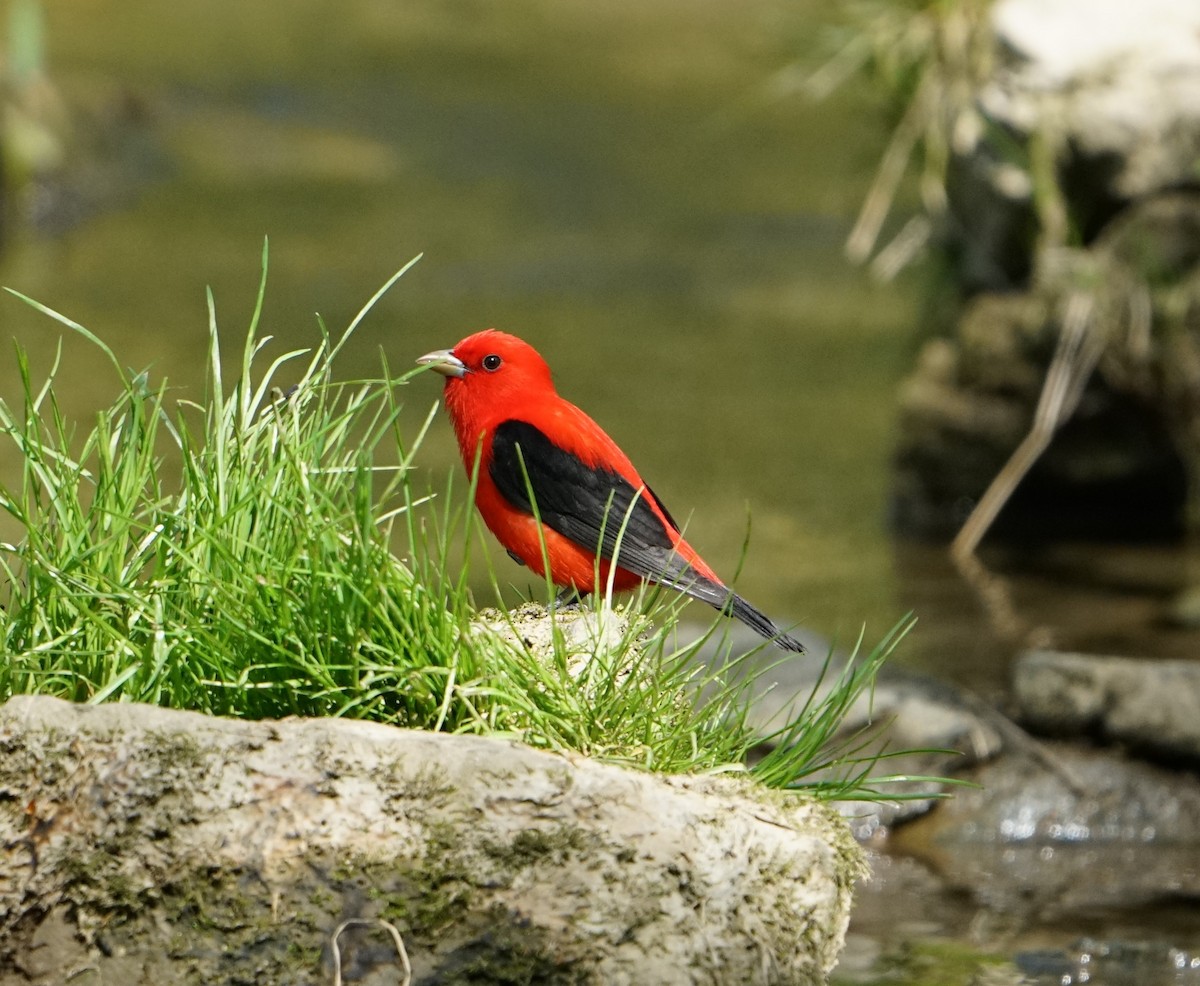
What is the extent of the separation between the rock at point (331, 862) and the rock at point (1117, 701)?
3985 millimetres

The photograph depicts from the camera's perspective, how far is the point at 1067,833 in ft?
21.4

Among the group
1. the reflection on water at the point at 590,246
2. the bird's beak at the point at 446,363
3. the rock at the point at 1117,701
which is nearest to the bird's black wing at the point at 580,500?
the bird's beak at the point at 446,363

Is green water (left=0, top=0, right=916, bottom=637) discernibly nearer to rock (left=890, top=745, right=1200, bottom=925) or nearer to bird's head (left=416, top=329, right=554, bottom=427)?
rock (left=890, top=745, right=1200, bottom=925)

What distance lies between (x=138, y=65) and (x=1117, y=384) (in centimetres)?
1349

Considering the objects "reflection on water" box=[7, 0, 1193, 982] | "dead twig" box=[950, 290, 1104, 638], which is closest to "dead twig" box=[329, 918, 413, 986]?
"reflection on water" box=[7, 0, 1193, 982]

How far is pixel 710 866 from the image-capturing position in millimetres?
3146

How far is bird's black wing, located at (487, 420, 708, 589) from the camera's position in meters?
4.29

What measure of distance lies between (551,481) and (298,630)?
3.43 ft

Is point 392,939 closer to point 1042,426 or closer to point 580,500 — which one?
point 580,500

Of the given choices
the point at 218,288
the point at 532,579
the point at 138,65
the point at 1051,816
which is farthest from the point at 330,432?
the point at 138,65

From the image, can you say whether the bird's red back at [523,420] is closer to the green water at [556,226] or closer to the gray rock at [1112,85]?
the green water at [556,226]

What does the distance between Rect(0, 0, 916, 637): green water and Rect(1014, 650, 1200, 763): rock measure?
1.75m

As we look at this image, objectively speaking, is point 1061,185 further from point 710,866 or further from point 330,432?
point 710,866

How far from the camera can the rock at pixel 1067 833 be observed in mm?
6125
